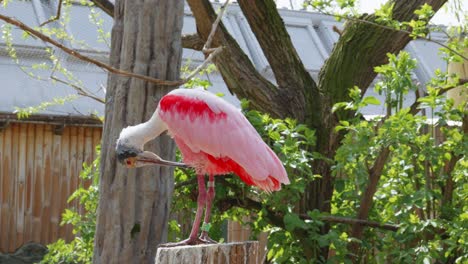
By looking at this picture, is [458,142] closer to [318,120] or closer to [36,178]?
[318,120]

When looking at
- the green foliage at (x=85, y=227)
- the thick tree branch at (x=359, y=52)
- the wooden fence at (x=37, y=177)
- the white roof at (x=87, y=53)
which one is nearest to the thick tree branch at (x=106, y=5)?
the green foliage at (x=85, y=227)

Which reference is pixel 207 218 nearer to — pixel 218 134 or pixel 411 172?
pixel 218 134

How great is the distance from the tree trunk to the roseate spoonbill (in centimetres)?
53

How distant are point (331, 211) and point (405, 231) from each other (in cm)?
89

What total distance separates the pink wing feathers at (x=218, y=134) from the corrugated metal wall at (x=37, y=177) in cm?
578

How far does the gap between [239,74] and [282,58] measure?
40cm

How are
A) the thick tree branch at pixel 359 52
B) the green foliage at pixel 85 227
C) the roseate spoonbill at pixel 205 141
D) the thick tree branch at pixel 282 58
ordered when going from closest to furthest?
the roseate spoonbill at pixel 205 141 < the green foliage at pixel 85 227 < the thick tree branch at pixel 282 58 < the thick tree branch at pixel 359 52

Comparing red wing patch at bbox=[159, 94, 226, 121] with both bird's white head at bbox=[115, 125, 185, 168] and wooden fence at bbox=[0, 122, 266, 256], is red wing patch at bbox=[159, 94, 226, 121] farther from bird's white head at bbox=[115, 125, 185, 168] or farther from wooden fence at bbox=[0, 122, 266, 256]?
wooden fence at bbox=[0, 122, 266, 256]

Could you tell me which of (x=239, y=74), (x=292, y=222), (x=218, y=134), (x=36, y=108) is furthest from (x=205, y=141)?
(x=36, y=108)

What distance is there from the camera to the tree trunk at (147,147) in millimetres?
4391

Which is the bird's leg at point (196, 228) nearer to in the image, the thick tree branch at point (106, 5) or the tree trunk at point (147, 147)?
the tree trunk at point (147, 147)

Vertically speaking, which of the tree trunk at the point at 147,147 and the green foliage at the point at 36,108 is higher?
the green foliage at the point at 36,108

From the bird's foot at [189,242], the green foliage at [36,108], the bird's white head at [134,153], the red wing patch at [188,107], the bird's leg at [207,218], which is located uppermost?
the green foliage at [36,108]

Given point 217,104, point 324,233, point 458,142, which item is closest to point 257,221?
point 324,233
